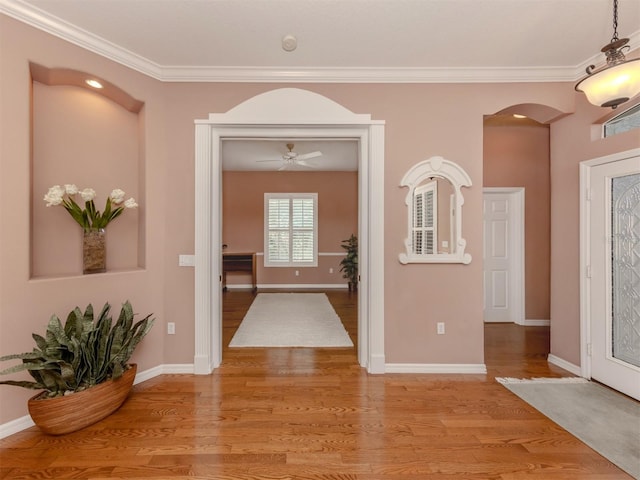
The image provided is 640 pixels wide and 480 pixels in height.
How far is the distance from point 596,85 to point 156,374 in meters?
3.77

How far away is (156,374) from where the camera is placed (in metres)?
2.73

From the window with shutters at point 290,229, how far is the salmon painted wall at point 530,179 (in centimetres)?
402

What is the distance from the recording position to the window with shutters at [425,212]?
278 cm

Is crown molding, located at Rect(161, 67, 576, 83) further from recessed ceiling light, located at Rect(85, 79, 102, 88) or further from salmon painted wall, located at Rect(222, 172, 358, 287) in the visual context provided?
salmon painted wall, located at Rect(222, 172, 358, 287)

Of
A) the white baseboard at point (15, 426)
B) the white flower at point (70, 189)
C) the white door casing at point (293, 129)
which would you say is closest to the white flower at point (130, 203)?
the white flower at point (70, 189)

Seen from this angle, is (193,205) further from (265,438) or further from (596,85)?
(596,85)

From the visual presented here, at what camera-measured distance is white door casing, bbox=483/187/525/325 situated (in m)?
4.34

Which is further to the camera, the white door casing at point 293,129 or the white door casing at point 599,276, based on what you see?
the white door casing at point 293,129

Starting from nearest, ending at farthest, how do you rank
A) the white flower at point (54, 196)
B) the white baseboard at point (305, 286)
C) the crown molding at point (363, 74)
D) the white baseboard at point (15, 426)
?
the white baseboard at point (15, 426) < the white flower at point (54, 196) < the crown molding at point (363, 74) < the white baseboard at point (305, 286)

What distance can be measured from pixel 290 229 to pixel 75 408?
224 inches

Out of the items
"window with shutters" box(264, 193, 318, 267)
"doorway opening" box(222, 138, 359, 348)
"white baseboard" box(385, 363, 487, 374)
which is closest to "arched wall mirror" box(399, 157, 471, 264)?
"white baseboard" box(385, 363, 487, 374)

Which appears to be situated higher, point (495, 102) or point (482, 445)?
point (495, 102)

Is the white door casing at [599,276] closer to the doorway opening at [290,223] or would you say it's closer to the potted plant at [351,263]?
the potted plant at [351,263]

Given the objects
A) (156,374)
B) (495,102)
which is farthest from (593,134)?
(156,374)
